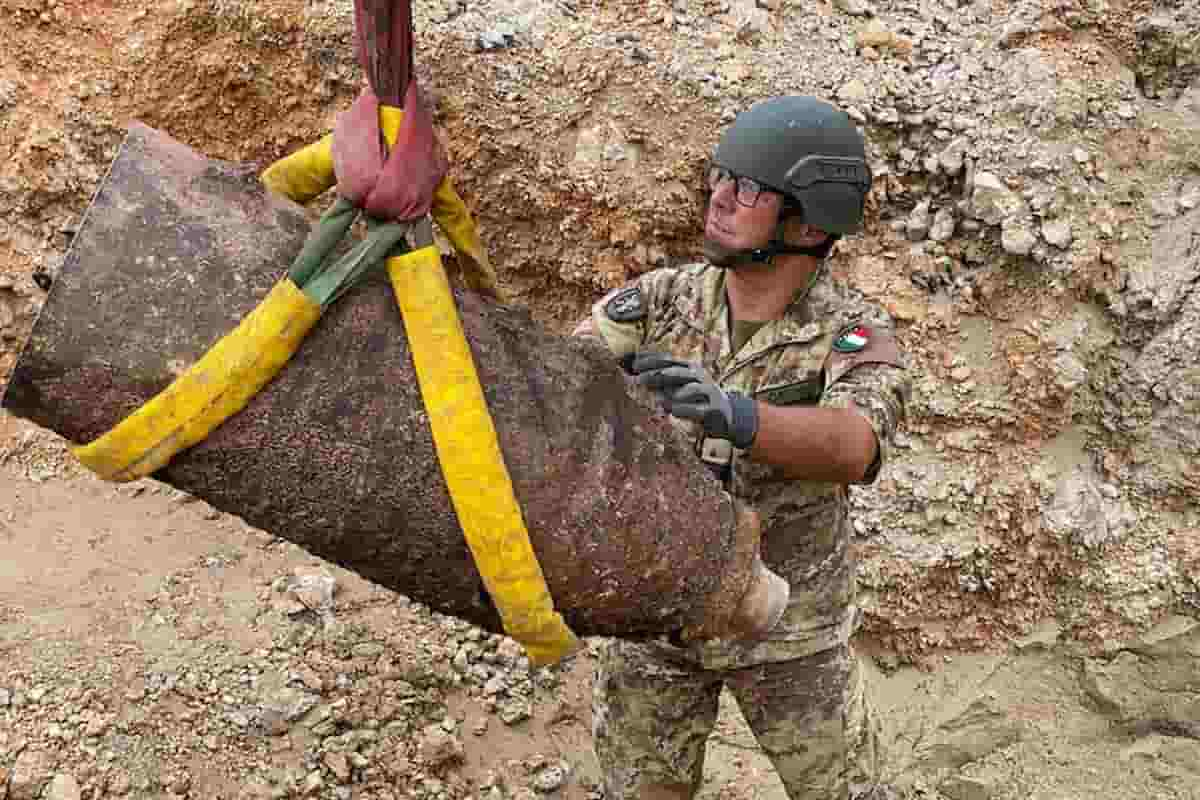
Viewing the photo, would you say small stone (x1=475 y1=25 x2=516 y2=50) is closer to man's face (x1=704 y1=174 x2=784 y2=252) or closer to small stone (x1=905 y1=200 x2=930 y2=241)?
small stone (x1=905 y1=200 x2=930 y2=241)

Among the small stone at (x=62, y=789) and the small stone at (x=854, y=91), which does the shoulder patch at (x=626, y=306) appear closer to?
the small stone at (x=62, y=789)

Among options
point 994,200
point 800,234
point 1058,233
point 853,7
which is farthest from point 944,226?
point 800,234

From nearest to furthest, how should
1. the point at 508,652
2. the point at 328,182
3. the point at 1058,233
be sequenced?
the point at 328,182, the point at 508,652, the point at 1058,233

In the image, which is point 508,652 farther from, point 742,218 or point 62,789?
point 742,218

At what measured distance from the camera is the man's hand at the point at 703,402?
2109 millimetres

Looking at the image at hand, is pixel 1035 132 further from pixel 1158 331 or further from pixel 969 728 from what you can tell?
pixel 969 728

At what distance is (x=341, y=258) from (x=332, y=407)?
0.69ft

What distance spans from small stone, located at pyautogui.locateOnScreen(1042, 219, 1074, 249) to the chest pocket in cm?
214

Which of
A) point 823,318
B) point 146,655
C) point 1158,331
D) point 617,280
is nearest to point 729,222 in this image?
point 823,318

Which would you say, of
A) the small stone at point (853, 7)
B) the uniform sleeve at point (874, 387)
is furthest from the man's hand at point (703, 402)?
the small stone at point (853, 7)

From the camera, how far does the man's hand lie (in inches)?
83.0

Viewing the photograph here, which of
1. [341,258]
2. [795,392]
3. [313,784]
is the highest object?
[341,258]

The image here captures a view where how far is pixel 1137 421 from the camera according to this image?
175 inches

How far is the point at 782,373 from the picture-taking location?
2633 millimetres
